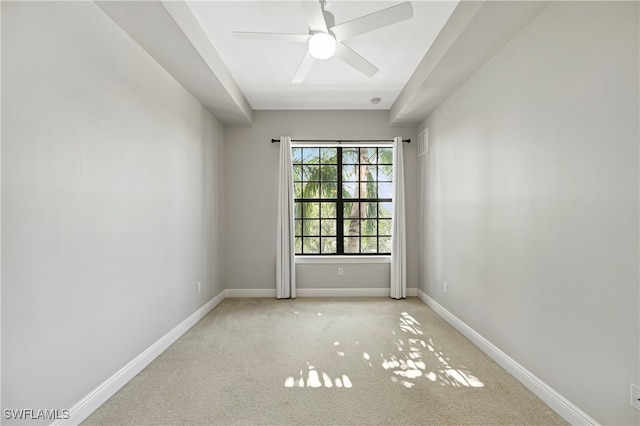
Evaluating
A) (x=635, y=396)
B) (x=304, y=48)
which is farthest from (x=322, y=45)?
(x=635, y=396)

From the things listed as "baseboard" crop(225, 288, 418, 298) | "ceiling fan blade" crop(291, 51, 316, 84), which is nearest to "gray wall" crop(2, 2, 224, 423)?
"ceiling fan blade" crop(291, 51, 316, 84)

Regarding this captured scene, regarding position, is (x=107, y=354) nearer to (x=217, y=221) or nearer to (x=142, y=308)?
(x=142, y=308)

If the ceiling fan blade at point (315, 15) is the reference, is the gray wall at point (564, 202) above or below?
below

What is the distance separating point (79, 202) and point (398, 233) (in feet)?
12.0

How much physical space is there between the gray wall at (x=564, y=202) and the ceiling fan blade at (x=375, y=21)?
3.00 feet

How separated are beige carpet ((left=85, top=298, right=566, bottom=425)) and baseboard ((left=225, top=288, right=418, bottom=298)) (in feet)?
3.54

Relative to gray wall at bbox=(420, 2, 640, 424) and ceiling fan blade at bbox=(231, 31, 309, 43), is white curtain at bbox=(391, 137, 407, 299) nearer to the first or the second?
gray wall at bbox=(420, 2, 640, 424)

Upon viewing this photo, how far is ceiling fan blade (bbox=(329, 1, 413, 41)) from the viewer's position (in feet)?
6.13

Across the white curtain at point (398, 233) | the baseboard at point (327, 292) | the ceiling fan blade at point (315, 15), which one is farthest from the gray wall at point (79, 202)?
the white curtain at point (398, 233)

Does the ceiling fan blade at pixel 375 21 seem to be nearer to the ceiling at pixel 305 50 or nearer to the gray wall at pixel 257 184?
the ceiling at pixel 305 50

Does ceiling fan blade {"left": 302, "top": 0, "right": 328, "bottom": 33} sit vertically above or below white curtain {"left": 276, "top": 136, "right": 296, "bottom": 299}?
above

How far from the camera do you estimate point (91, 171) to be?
74.5 inches

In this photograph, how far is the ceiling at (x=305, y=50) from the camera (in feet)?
7.55

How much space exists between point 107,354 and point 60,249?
802mm
